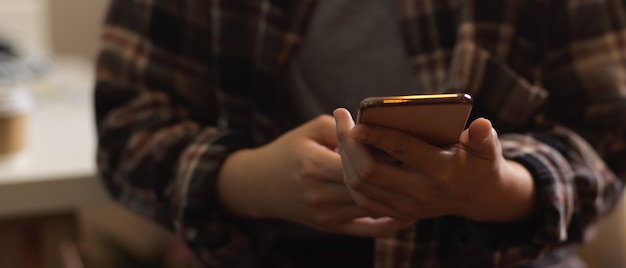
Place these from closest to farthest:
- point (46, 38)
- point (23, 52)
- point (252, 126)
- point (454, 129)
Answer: point (454, 129) → point (252, 126) → point (23, 52) → point (46, 38)

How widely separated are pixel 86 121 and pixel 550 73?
0.56m

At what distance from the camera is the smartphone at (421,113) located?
416 mm

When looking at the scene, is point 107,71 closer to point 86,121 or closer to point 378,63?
point 378,63

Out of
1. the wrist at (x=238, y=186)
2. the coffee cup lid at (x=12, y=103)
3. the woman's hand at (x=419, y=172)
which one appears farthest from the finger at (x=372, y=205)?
the coffee cup lid at (x=12, y=103)

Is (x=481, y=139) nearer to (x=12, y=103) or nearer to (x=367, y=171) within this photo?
(x=367, y=171)

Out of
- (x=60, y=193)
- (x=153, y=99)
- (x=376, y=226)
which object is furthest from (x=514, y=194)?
(x=60, y=193)

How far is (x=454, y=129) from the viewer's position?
0.45 m

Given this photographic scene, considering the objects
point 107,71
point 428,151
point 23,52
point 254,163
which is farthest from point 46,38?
point 428,151

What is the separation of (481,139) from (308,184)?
5.2 inches

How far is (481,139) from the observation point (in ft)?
1.56

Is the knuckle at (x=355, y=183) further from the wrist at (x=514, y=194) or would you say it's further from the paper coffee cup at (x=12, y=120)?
the paper coffee cup at (x=12, y=120)

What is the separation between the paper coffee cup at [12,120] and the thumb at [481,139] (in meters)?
0.55

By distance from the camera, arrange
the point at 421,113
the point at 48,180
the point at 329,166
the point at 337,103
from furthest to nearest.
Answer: the point at 48,180, the point at 337,103, the point at 329,166, the point at 421,113

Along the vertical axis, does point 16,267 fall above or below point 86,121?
below
